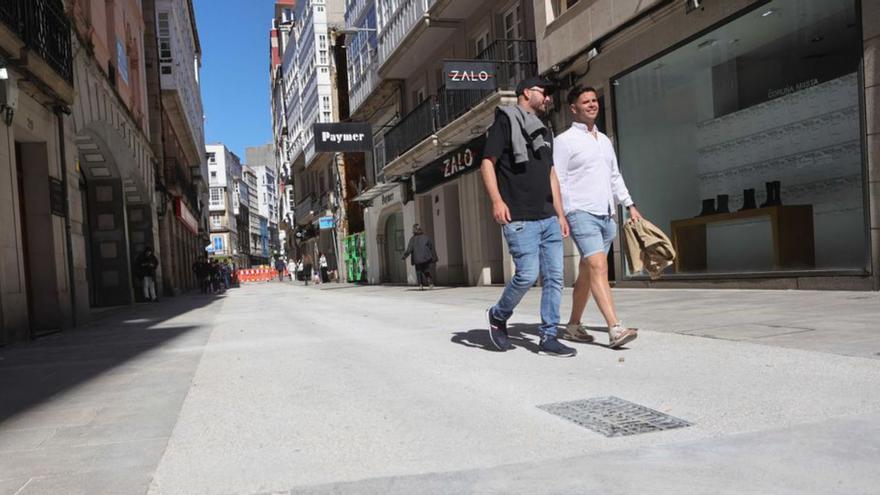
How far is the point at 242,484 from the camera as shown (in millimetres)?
2434

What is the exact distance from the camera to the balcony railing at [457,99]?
1518 centimetres

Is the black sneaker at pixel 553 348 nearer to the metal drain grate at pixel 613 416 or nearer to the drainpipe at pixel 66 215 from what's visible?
the metal drain grate at pixel 613 416

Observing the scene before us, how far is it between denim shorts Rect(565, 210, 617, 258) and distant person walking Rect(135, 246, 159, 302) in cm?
1777

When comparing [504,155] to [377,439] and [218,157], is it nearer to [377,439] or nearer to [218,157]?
[377,439]

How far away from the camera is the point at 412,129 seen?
21.0 m

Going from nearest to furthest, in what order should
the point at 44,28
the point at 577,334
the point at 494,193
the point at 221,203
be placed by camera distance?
1. the point at 494,193
2. the point at 577,334
3. the point at 44,28
4. the point at 221,203

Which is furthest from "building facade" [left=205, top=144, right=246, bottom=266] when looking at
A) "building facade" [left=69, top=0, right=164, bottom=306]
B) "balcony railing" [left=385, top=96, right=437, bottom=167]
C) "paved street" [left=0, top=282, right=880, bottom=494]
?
"paved street" [left=0, top=282, right=880, bottom=494]

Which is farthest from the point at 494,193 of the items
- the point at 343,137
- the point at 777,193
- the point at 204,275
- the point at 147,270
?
the point at 204,275

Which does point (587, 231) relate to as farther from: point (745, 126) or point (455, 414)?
point (745, 126)

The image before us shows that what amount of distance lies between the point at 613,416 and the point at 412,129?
18.6 meters

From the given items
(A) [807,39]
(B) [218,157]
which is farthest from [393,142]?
(B) [218,157]

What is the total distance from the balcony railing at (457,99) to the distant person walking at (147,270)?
8322 mm

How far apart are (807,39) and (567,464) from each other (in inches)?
334

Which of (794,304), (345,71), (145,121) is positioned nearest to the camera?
(794,304)
